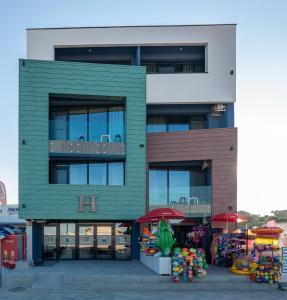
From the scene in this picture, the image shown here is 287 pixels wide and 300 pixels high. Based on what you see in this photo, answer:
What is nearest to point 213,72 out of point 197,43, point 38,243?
point 197,43

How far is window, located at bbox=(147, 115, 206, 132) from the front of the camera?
918 inches

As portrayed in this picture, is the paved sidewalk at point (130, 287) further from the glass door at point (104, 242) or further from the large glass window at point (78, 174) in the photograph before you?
the large glass window at point (78, 174)

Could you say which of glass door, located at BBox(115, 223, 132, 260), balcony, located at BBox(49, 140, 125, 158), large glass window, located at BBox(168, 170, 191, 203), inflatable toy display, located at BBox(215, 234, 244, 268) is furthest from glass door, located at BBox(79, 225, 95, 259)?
inflatable toy display, located at BBox(215, 234, 244, 268)

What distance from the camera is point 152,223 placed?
69.7ft

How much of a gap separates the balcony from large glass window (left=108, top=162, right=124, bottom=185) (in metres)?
1.06

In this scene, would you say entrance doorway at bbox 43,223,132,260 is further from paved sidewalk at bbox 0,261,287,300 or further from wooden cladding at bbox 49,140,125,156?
wooden cladding at bbox 49,140,125,156

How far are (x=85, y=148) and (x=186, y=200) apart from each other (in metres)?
7.09

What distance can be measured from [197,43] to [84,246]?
15322 mm

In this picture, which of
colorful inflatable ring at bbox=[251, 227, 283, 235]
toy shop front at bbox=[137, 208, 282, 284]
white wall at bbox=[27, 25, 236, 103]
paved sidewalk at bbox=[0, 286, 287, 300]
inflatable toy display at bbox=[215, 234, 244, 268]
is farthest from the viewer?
white wall at bbox=[27, 25, 236, 103]

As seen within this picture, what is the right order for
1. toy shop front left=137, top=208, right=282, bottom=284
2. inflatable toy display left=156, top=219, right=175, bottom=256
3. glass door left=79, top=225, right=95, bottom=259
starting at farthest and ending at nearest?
glass door left=79, top=225, right=95, bottom=259, inflatable toy display left=156, top=219, right=175, bottom=256, toy shop front left=137, top=208, right=282, bottom=284

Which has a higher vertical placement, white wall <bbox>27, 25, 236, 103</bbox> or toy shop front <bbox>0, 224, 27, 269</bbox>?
white wall <bbox>27, 25, 236, 103</bbox>

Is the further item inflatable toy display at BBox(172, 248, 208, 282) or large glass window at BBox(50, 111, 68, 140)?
large glass window at BBox(50, 111, 68, 140)

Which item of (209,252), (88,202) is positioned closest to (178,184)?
(209,252)

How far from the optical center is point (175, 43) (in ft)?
75.7
